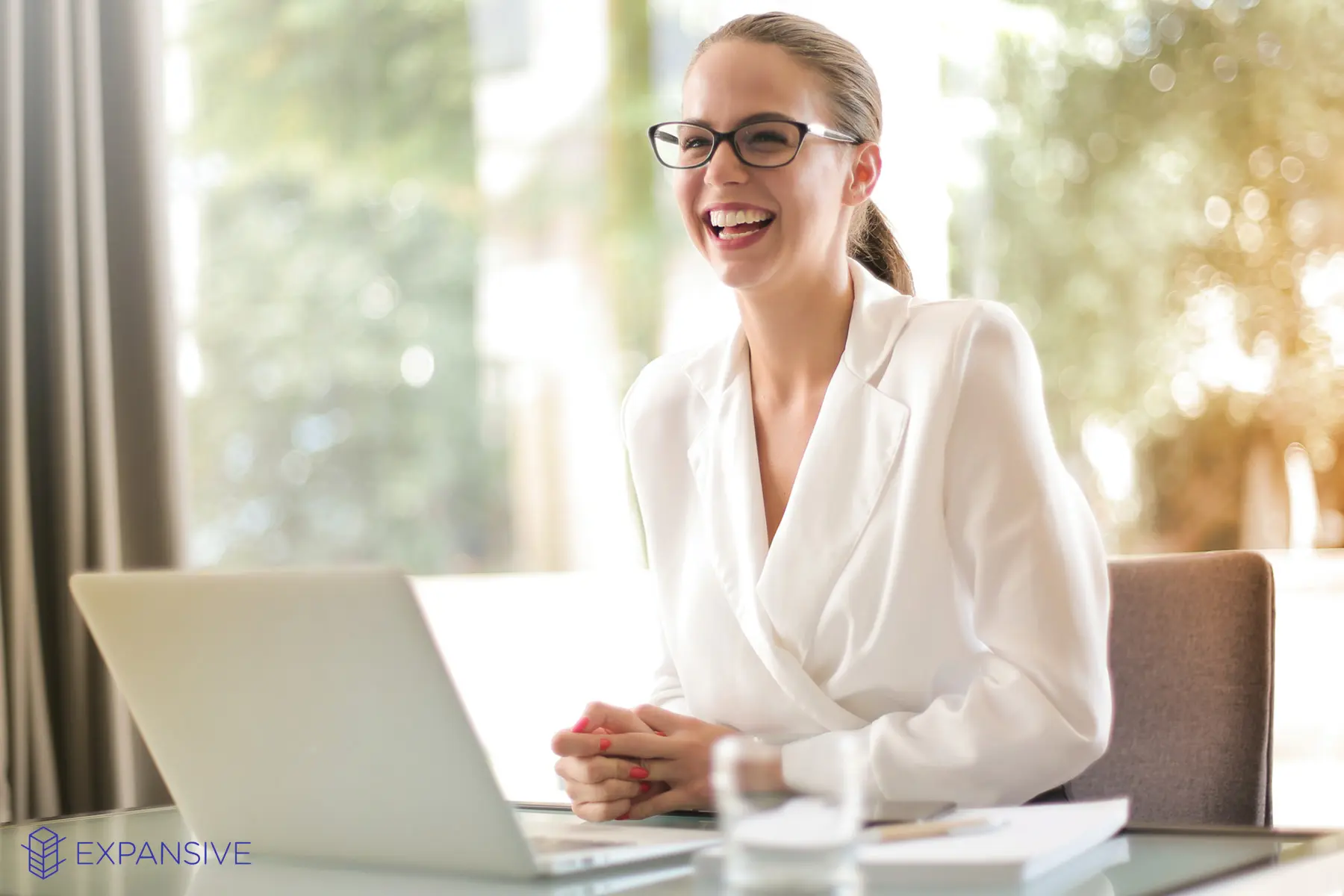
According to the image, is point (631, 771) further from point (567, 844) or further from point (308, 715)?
point (308, 715)

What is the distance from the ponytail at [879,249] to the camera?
1.83m

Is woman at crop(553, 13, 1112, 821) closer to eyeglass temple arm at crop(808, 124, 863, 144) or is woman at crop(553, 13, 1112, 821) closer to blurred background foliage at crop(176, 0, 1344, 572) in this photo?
eyeglass temple arm at crop(808, 124, 863, 144)

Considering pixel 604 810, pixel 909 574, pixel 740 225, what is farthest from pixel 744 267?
pixel 604 810

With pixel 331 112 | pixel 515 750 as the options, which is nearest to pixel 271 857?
pixel 515 750

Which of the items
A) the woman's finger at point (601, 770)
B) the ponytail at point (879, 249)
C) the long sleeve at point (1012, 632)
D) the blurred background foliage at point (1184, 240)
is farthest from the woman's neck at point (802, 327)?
the blurred background foliage at point (1184, 240)

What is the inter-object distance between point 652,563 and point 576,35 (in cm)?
243

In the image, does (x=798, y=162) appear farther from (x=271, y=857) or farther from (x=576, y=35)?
(x=576, y=35)

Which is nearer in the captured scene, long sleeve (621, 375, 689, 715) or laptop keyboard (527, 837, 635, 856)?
laptop keyboard (527, 837, 635, 856)

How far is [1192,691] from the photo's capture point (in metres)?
1.47

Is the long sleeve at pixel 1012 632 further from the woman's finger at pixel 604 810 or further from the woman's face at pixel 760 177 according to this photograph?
the woman's face at pixel 760 177

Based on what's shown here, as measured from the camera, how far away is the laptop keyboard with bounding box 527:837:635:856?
101 centimetres

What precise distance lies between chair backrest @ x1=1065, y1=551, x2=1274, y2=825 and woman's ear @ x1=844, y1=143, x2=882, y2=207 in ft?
1.76

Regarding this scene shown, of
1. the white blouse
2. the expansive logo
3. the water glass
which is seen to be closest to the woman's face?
the white blouse

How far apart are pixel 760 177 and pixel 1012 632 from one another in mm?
593
